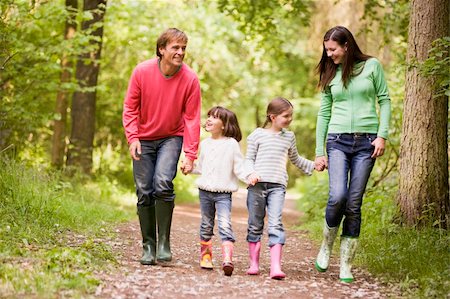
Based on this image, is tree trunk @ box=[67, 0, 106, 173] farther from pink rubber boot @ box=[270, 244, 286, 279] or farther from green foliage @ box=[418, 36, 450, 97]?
green foliage @ box=[418, 36, 450, 97]

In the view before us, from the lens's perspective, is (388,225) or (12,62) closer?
(388,225)

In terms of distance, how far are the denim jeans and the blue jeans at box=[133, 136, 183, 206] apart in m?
0.72

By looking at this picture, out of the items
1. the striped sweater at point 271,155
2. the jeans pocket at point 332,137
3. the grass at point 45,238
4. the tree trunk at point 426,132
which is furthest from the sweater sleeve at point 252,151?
the tree trunk at point 426,132

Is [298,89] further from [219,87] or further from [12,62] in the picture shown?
[12,62]

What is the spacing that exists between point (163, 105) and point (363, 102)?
173 cm

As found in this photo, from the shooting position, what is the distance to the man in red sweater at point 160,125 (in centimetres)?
601

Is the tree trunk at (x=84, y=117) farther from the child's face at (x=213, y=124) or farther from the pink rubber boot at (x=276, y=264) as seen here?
the pink rubber boot at (x=276, y=264)

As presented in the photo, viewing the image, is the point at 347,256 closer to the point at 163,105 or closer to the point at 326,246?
the point at 326,246

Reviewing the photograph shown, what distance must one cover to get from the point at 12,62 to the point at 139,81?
4.75 metres

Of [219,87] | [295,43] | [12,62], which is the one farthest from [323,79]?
[295,43]

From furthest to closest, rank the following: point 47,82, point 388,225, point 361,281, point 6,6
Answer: point 47,82
point 6,6
point 388,225
point 361,281

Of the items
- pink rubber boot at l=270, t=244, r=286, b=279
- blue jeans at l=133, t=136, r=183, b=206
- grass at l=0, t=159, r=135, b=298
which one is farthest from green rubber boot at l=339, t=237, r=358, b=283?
grass at l=0, t=159, r=135, b=298

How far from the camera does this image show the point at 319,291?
539cm

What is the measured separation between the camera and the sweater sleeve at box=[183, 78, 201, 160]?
6035 mm
